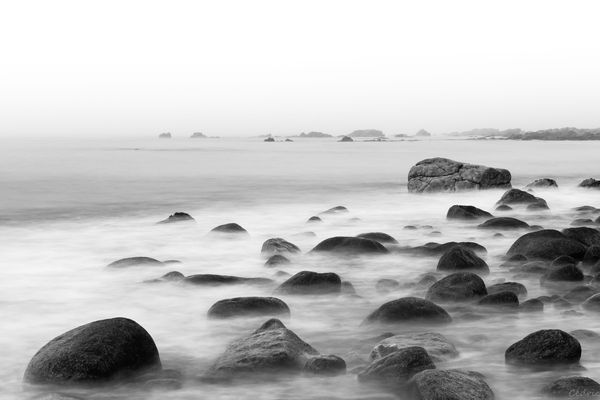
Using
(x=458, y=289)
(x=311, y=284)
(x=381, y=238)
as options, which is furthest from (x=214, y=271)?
(x=458, y=289)

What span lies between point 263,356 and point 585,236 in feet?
17.3

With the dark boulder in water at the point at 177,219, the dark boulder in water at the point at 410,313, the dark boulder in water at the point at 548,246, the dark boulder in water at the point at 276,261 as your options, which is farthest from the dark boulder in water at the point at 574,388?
the dark boulder in water at the point at 177,219

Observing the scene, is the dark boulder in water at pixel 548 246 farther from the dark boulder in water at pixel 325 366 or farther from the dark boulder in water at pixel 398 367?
the dark boulder in water at pixel 325 366

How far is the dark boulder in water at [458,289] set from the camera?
5910mm

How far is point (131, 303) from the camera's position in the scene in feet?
20.5

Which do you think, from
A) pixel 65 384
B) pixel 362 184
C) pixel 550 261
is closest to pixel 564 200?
pixel 362 184

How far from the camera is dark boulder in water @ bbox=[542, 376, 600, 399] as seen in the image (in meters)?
3.69

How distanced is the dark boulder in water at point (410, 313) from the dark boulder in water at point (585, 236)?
11.3 ft

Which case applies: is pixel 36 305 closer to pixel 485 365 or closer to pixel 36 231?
pixel 485 365

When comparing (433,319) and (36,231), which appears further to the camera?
(36,231)

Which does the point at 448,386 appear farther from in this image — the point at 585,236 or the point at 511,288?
the point at 585,236

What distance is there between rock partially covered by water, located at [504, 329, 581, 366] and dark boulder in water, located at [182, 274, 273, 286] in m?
3.06

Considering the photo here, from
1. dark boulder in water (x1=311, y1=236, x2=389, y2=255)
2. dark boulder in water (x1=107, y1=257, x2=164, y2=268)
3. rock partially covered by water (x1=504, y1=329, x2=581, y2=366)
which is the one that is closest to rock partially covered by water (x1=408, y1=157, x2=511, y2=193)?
dark boulder in water (x1=311, y1=236, x2=389, y2=255)

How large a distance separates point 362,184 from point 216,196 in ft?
18.9
